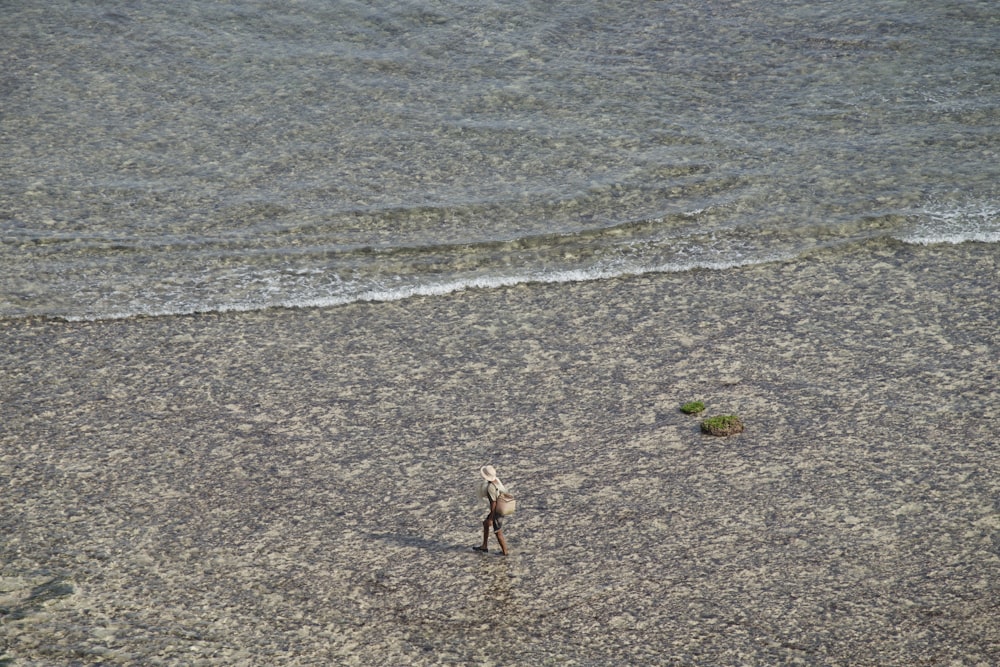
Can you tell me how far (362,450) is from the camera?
28.1 feet

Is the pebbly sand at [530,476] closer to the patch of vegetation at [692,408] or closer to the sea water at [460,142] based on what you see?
the patch of vegetation at [692,408]

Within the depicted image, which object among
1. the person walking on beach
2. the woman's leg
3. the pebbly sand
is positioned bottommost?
the pebbly sand

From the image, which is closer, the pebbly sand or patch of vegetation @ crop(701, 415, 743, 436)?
the pebbly sand

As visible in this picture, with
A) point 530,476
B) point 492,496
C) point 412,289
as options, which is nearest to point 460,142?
point 412,289

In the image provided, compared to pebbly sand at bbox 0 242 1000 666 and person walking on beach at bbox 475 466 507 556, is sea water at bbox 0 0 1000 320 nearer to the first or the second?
pebbly sand at bbox 0 242 1000 666

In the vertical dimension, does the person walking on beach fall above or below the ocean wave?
above

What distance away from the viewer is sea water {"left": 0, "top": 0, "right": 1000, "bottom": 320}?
1180 cm

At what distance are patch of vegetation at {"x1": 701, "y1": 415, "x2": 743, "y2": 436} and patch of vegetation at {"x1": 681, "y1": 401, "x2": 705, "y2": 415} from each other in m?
0.20

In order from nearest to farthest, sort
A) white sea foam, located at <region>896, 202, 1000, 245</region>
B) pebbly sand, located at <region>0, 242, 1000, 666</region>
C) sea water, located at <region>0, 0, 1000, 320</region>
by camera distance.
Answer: pebbly sand, located at <region>0, 242, 1000, 666</region>
white sea foam, located at <region>896, 202, 1000, 245</region>
sea water, located at <region>0, 0, 1000, 320</region>

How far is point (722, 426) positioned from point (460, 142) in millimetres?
7203

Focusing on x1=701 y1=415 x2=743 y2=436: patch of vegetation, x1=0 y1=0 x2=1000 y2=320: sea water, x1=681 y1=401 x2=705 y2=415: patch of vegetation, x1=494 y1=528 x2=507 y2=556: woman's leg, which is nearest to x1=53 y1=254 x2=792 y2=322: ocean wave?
x1=0 y1=0 x2=1000 y2=320: sea water

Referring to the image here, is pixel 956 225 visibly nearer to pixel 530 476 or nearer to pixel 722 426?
pixel 722 426

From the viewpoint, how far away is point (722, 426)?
8602 millimetres

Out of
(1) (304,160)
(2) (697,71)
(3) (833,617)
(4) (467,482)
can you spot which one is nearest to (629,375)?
(4) (467,482)
